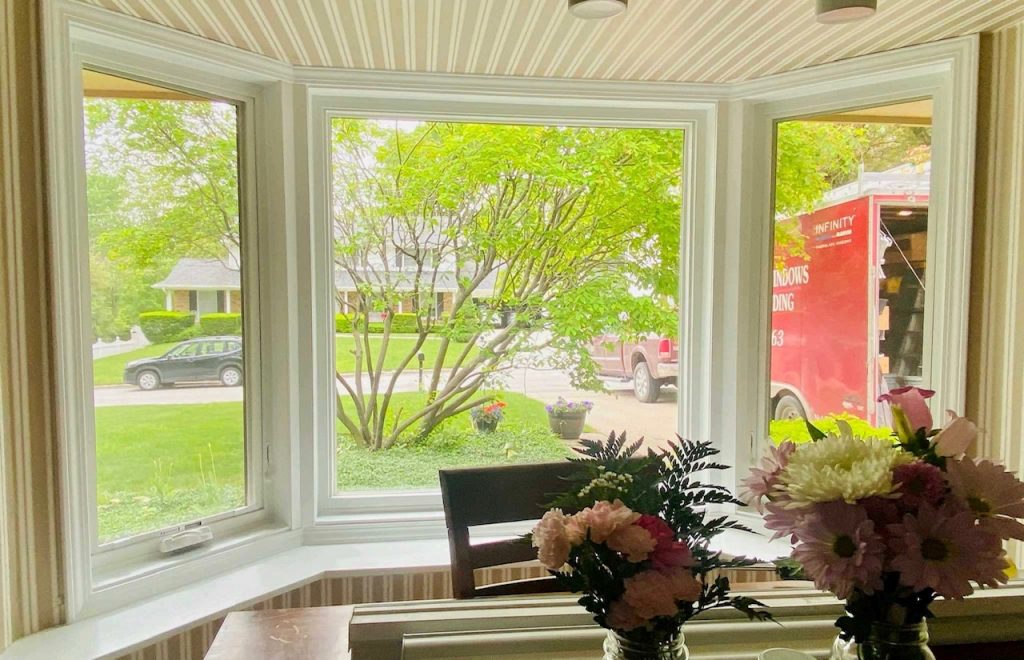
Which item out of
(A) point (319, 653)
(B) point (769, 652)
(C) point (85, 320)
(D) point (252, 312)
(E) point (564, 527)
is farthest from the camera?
(D) point (252, 312)

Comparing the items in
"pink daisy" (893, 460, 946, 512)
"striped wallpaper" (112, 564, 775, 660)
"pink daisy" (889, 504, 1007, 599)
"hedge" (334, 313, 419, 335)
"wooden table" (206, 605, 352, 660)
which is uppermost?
"hedge" (334, 313, 419, 335)

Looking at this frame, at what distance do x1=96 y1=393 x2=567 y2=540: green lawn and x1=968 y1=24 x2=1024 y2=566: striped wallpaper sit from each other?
4.26 ft

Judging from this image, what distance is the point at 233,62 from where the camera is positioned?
5.96 ft

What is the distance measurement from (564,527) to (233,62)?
5.59ft

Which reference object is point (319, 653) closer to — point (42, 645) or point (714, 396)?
point (42, 645)

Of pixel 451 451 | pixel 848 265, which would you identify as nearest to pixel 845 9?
pixel 848 265

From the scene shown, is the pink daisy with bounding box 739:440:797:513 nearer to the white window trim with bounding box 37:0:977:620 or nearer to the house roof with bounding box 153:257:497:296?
the white window trim with bounding box 37:0:977:620

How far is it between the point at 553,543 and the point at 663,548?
0.40 ft

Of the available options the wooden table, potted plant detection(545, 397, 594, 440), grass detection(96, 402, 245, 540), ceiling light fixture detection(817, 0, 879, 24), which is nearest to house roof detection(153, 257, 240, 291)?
grass detection(96, 402, 245, 540)

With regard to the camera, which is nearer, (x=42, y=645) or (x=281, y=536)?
(x=42, y=645)

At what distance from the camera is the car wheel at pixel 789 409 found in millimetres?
2227

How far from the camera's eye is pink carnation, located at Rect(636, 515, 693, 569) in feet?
2.30

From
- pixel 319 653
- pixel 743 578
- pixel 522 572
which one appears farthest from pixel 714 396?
pixel 319 653

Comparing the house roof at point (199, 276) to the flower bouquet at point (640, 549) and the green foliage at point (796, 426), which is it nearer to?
the flower bouquet at point (640, 549)
